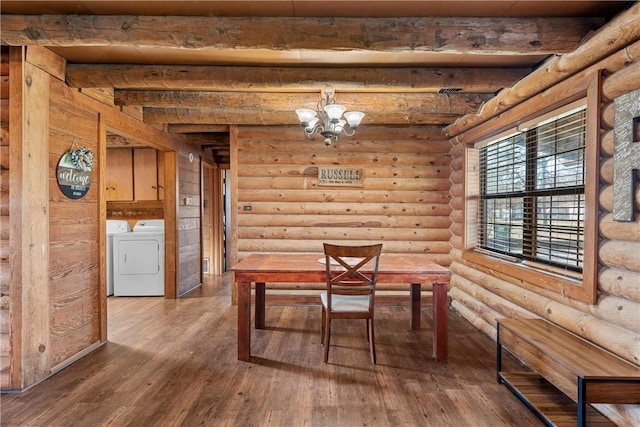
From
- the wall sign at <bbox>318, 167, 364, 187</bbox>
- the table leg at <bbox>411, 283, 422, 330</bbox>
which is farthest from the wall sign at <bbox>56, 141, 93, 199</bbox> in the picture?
the table leg at <bbox>411, 283, 422, 330</bbox>

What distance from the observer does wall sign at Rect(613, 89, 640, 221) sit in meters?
1.84

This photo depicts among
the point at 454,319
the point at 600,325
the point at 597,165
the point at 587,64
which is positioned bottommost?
the point at 454,319

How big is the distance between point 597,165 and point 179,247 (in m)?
4.93

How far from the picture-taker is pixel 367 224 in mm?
4711

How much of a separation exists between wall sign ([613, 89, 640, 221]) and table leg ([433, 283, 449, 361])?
1.33 meters

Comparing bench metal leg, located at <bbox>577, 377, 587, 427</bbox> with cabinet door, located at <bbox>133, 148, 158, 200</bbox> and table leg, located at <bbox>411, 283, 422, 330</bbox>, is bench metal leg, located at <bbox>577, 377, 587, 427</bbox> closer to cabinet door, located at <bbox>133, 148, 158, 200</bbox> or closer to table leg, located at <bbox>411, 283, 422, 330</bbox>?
table leg, located at <bbox>411, 283, 422, 330</bbox>

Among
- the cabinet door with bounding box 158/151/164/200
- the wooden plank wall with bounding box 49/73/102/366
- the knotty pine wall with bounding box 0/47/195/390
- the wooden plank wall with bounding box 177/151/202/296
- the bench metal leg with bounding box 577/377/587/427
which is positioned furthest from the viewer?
the cabinet door with bounding box 158/151/164/200

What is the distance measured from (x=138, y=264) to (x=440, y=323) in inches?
171

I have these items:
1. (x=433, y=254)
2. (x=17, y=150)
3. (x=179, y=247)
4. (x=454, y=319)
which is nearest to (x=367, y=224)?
(x=433, y=254)

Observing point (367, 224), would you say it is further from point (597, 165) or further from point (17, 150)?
point (17, 150)

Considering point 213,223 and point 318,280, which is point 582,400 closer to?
point 318,280

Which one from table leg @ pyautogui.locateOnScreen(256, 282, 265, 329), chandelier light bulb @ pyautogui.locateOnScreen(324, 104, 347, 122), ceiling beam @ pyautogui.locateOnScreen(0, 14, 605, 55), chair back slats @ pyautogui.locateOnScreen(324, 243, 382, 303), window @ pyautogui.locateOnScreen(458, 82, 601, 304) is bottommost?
table leg @ pyautogui.locateOnScreen(256, 282, 265, 329)

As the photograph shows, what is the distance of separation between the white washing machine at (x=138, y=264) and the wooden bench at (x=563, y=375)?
455 centimetres

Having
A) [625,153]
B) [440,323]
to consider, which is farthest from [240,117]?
[625,153]
